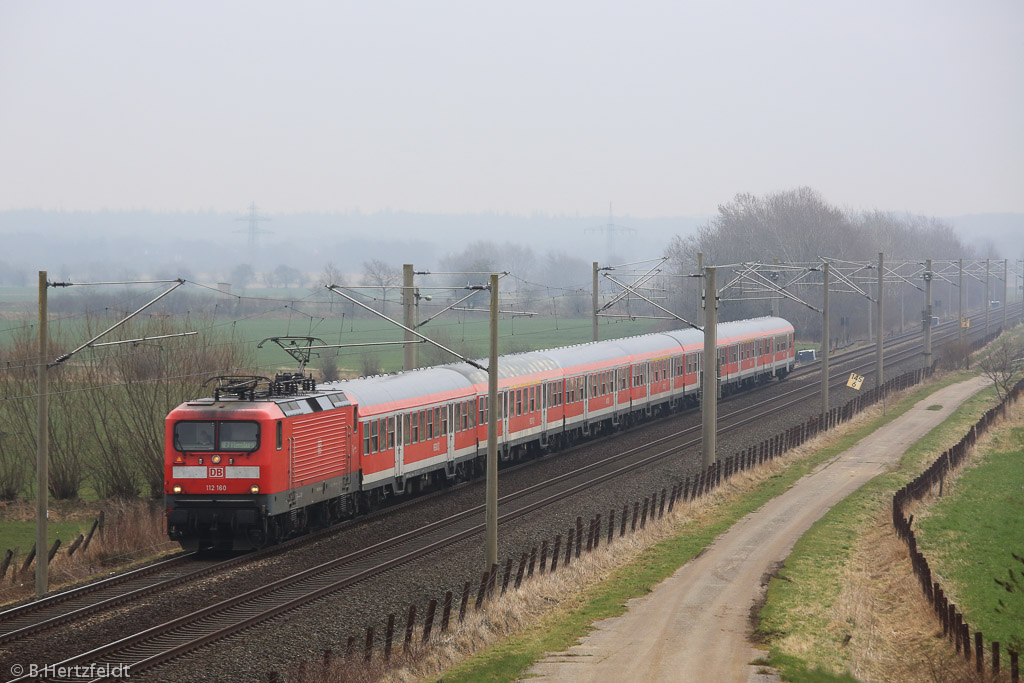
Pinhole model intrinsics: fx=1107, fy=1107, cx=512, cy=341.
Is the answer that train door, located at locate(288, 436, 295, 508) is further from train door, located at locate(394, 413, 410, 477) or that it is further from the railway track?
train door, located at locate(394, 413, 410, 477)

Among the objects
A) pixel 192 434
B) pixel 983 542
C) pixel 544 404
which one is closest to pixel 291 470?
pixel 192 434

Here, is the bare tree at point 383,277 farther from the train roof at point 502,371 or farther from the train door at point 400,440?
the train door at point 400,440

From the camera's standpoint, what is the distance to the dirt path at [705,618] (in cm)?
1766

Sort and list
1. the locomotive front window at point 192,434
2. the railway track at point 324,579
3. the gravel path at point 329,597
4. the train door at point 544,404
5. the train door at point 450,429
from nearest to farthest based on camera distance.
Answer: the gravel path at point 329,597, the railway track at point 324,579, the locomotive front window at point 192,434, the train door at point 450,429, the train door at point 544,404

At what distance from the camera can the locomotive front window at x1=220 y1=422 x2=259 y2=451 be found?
25.8 metres

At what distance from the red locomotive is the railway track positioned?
5.28 ft

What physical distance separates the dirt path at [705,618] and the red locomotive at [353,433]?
367 inches

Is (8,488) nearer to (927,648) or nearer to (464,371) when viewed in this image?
(464,371)

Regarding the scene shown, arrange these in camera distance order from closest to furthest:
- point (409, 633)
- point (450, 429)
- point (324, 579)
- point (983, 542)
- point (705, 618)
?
point (409, 633)
point (705, 618)
point (324, 579)
point (983, 542)
point (450, 429)

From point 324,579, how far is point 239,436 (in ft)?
13.6

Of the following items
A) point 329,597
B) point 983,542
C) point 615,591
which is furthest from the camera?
point 983,542

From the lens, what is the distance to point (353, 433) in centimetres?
3006

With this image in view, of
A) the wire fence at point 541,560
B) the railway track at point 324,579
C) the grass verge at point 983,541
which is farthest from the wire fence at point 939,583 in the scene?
the railway track at point 324,579

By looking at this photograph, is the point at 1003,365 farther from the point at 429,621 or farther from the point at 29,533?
the point at 429,621
